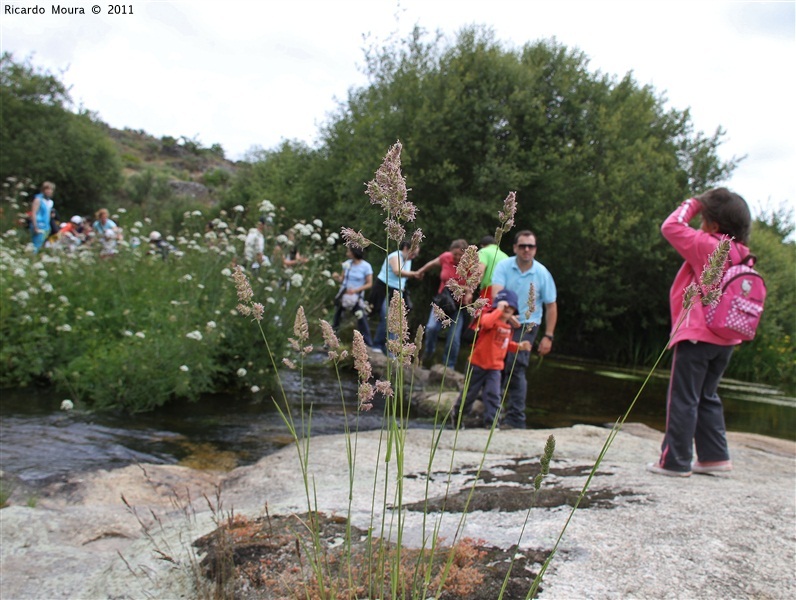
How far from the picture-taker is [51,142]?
119 ft

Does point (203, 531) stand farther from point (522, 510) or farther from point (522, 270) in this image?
point (522, 270)

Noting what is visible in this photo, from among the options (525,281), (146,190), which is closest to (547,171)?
(525,281)

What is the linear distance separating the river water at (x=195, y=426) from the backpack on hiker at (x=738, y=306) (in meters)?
2.43

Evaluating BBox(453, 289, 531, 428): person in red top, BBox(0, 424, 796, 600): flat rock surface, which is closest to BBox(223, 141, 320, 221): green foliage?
BBox(453, 289, 531, 428): person in red top

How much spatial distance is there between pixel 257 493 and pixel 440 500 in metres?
1.59

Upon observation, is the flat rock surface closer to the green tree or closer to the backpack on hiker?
the backpack on hiker

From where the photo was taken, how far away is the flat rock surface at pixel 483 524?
2510 mm

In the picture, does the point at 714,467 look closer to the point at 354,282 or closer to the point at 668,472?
the point at 668,472

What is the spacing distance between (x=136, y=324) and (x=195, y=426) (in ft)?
5.09

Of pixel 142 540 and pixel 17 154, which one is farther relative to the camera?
pixel 17 154

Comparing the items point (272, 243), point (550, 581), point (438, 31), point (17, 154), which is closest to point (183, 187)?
point (17, 154)

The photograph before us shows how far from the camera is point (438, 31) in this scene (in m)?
24.2

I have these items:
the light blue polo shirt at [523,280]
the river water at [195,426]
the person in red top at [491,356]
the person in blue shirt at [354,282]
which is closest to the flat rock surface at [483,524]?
the river water at [195,426]

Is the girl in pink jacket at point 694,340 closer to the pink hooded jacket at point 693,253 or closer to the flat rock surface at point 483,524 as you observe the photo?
the pink hooded jacket at point 693,253
